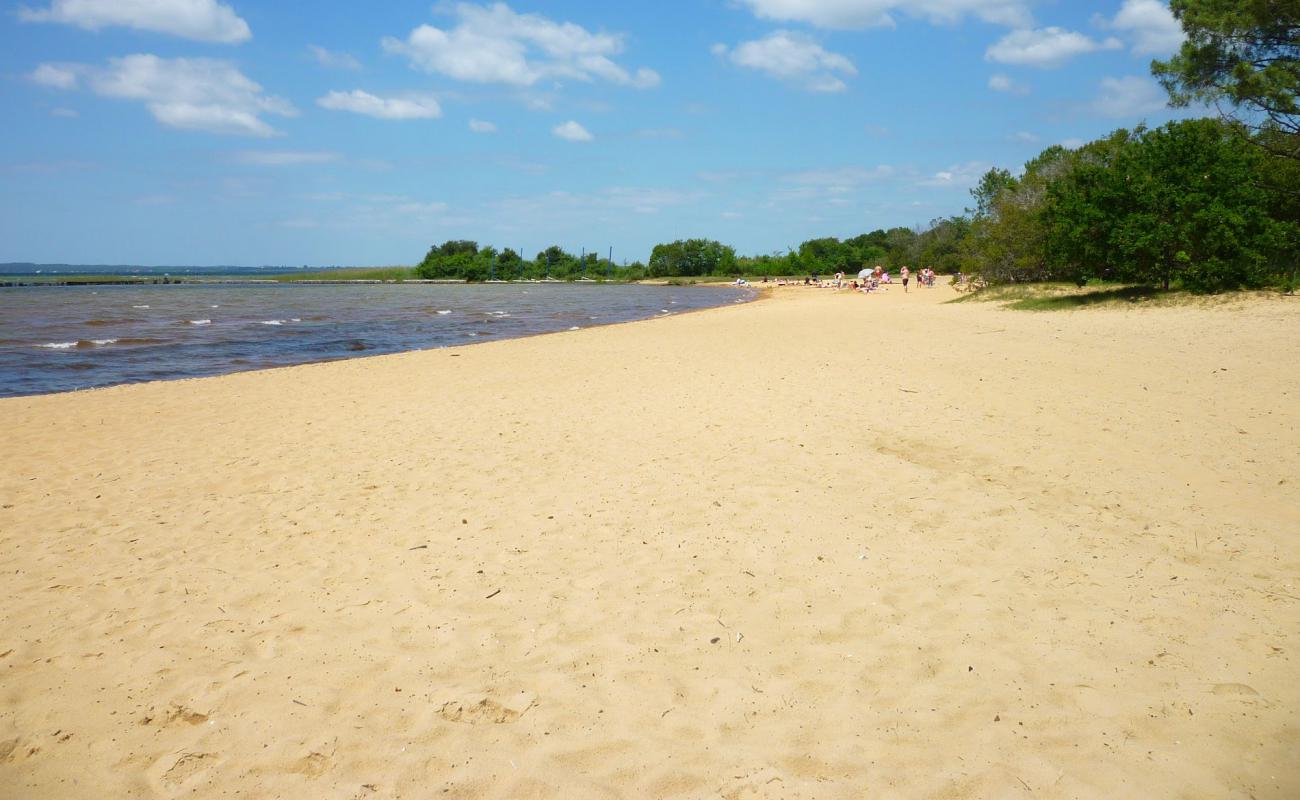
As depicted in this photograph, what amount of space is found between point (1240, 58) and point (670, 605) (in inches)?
1091

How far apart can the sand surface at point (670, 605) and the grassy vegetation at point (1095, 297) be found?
13060 mm

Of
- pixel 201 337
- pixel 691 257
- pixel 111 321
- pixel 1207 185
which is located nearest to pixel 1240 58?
pixel 1207 185

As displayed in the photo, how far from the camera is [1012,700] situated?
328cm

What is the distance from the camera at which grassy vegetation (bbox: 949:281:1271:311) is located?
1961 cm

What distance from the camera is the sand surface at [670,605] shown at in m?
2.97

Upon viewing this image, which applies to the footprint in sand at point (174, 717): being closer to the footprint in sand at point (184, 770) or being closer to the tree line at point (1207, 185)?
the footprint in sand at point (184, 770)

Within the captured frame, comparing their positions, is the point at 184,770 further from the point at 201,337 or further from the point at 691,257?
the point at 691,257

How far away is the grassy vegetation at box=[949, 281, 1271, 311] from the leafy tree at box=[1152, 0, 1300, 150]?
5.97 metres

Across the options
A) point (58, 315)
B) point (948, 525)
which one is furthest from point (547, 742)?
point (58, 315)

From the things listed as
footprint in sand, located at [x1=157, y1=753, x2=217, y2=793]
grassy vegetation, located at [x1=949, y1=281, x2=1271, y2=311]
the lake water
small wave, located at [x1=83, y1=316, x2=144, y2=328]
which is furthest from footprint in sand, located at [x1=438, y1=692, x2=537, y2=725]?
small wave, located at [x1=83, y1=316, x2=144, y2=328]

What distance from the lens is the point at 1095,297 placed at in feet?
74.7

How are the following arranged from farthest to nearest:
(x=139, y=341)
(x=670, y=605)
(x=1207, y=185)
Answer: (x=139, y=341) → (x=1207, y=185) → (x=670, y=605)

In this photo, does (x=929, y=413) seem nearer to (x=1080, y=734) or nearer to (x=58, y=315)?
(x=1080, y=734)

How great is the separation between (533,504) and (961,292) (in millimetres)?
34799
